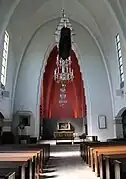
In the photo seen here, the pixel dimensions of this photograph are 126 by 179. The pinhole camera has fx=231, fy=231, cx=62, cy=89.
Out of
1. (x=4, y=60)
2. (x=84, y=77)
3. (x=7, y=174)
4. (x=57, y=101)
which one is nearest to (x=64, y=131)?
(x=57, y=101)

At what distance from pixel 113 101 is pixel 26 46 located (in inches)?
261

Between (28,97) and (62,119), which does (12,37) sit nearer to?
(28,97)

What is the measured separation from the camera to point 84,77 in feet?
50.1

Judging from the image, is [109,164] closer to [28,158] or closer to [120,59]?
[28,158]

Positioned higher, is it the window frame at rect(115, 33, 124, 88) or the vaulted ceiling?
the vaulted ceiling

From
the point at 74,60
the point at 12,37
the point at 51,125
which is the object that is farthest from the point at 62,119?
the point at 12,37

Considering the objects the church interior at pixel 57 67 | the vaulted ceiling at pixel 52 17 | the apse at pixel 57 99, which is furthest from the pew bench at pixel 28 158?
the apse at pixel 57 99

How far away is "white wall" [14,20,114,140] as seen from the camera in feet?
48.3

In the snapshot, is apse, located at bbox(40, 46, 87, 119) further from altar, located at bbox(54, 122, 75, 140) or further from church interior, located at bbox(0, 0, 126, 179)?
church interior, located at bbox(0, 0, 126, 179)

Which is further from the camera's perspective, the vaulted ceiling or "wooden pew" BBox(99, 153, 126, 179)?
the vaulted ceiling

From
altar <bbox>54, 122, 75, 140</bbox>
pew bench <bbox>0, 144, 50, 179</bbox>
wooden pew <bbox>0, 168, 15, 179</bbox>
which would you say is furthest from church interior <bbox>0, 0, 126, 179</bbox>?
wooden pew <bbox>0, 168, 15, 179</bbox>

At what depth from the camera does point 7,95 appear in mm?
13086

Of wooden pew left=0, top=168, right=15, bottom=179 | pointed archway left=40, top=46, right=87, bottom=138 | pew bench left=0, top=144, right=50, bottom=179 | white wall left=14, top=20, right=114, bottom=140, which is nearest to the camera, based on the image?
wooden pew left=0, top=168, right=15, bottom=179

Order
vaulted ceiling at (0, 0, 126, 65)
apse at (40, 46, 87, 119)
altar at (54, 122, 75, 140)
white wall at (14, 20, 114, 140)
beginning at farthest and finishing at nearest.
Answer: apse at (40, 46, 87, 119)
altar at (54, 122, 75, 140)
white wall at (14, 20, 114, 140)
vaulted ceiling at (0, 0, 126, 65)
